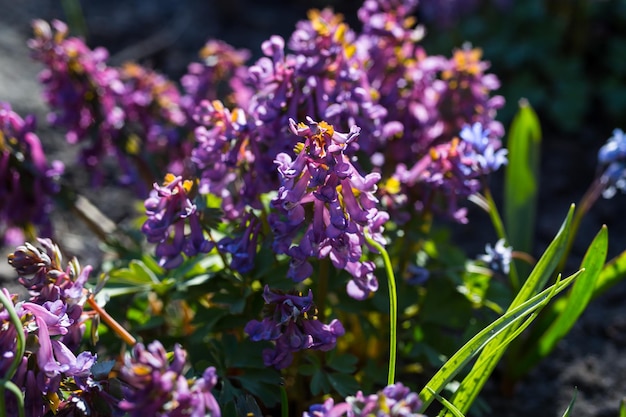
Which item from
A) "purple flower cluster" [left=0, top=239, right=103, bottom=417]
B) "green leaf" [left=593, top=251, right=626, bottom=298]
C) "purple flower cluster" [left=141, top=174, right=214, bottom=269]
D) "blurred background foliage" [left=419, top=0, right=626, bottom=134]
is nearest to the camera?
"purple flower cluster" [left=0, top=239, right=103, bottom=417]

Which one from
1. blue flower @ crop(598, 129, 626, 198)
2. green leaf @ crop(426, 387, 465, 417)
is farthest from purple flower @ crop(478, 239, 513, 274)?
green leaf @ crop(426, 387, 465, 417)

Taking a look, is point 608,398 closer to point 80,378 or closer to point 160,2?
point 80,378

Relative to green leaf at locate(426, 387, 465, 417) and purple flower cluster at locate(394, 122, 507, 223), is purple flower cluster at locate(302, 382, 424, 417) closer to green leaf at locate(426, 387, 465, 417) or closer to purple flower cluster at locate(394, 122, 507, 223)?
green leaf at locate(426, 387, 465, 417)

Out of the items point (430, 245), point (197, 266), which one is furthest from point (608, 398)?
point (197, 266)

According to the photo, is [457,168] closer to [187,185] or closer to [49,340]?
[187,185]

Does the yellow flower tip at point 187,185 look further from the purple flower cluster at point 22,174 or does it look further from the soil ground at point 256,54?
the soil ground at point 256,54

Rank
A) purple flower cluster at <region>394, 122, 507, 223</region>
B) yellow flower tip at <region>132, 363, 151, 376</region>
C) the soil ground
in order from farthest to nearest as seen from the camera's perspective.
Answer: the soil ground, purple flower cluster at <region>394, 122, 507, 223</region>, yellow flower tip at <region>132, 363, 151, 376</region>

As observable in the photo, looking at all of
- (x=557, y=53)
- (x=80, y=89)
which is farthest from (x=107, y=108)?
(x=557, y=53)

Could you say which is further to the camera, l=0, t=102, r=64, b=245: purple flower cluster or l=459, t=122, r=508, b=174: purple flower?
l=0, t=102, r=64, b=245: purple flower cluster
